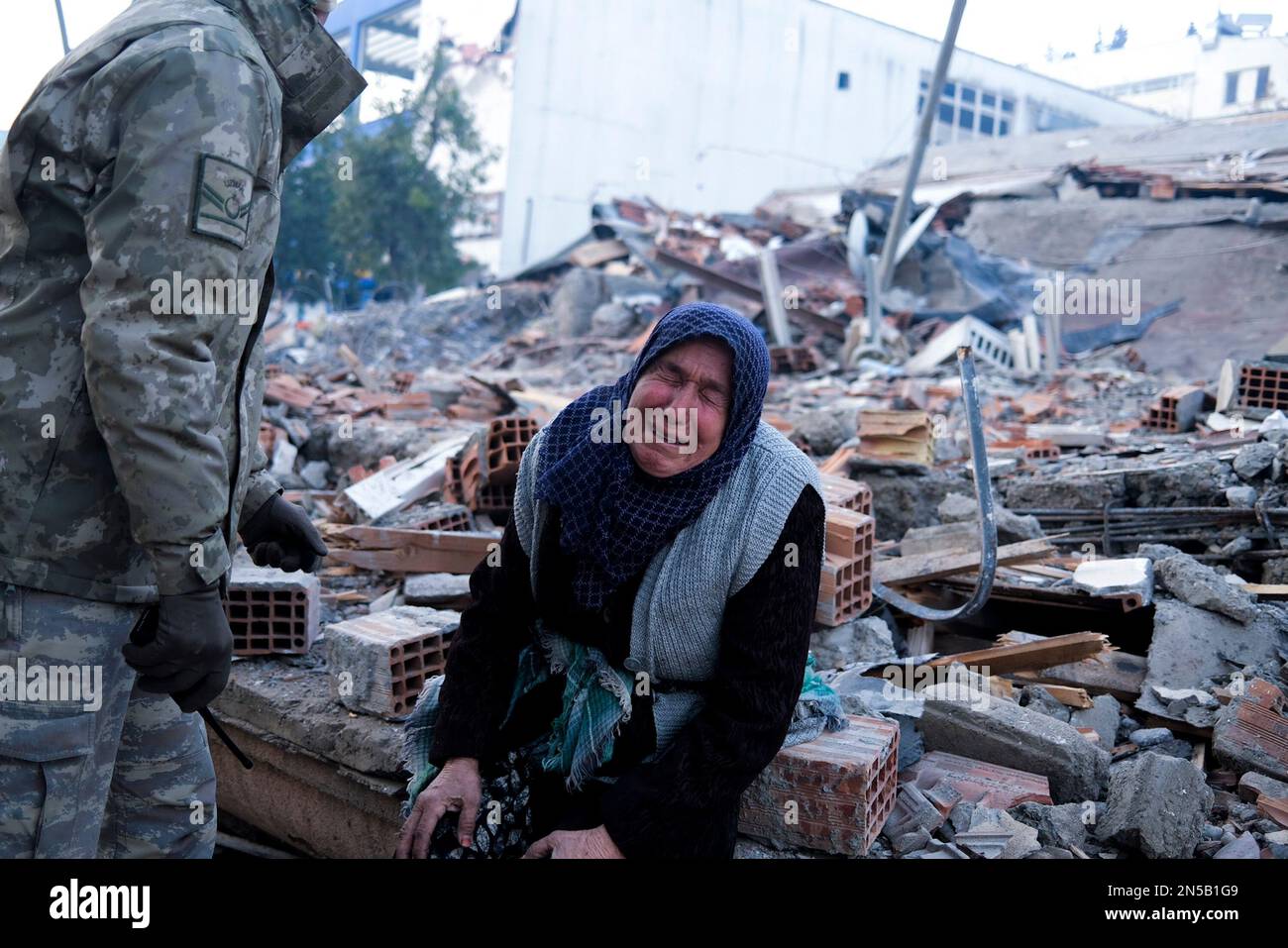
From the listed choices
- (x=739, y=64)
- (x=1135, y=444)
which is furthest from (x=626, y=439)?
(x=739, y=64)

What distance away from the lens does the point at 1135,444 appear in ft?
19.6

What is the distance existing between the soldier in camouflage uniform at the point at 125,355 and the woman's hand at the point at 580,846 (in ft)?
2.44

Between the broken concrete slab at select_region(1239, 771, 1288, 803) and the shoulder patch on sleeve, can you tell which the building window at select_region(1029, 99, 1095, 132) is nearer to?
the broken concrete slab at select_region(1239, 771, 1288, 803)

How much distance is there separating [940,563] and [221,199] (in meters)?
3.17

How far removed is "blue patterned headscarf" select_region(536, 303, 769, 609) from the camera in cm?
216

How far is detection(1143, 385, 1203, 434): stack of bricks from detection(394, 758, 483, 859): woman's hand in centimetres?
589

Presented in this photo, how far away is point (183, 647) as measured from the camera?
190 cm

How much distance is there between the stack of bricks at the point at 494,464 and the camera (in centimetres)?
473

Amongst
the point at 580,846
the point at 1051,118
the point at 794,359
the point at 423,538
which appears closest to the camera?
the point at 580,846

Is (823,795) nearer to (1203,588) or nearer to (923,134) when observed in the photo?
(1203,588)

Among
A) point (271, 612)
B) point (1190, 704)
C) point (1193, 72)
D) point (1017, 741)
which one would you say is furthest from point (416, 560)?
point (1193, 72)
